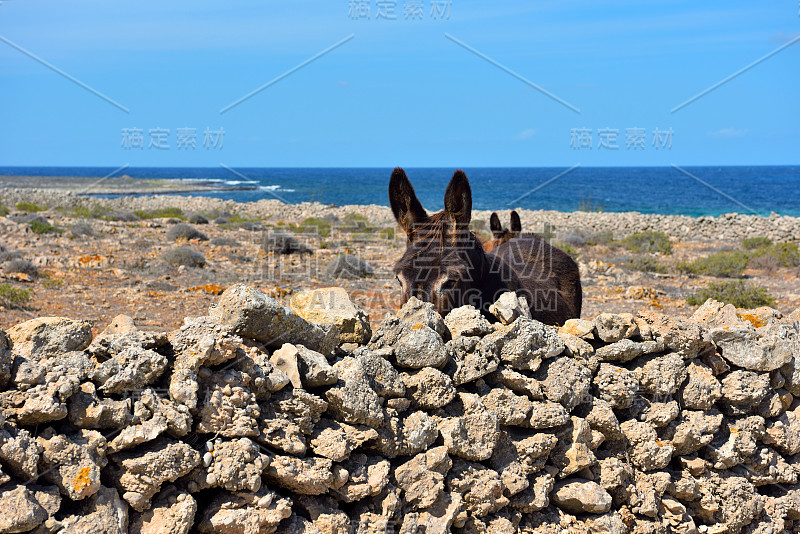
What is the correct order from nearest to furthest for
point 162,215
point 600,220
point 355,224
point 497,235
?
point 497,235
point 355,224
point 162,215
point 600,220

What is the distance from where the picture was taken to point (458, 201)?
4723 millimetres

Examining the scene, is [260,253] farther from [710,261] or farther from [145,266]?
[710,261]

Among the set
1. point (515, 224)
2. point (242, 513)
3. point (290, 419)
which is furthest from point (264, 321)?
point (515, 224)

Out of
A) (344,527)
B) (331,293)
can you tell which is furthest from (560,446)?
(331,293)

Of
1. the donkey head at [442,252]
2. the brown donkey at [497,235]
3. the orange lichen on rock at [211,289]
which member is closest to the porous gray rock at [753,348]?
the donkey head at [442,252]

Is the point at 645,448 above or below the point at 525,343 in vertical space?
below

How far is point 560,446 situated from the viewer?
3.59m

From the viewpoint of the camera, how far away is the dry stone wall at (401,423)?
2451mm

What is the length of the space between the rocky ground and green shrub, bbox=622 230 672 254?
1.02 feet

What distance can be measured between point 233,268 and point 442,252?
36.0ft

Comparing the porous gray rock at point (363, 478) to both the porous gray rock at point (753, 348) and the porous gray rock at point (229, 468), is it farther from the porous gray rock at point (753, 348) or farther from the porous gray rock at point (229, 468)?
the porous gray rock at point (753, 348)

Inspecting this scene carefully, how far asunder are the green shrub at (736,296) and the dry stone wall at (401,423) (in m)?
7.65

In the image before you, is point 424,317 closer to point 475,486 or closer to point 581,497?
point 475,486

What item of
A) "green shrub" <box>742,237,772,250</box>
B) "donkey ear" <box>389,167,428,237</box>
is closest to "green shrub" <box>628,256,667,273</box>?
"green shrub" <box>742,237,772,250</box>
